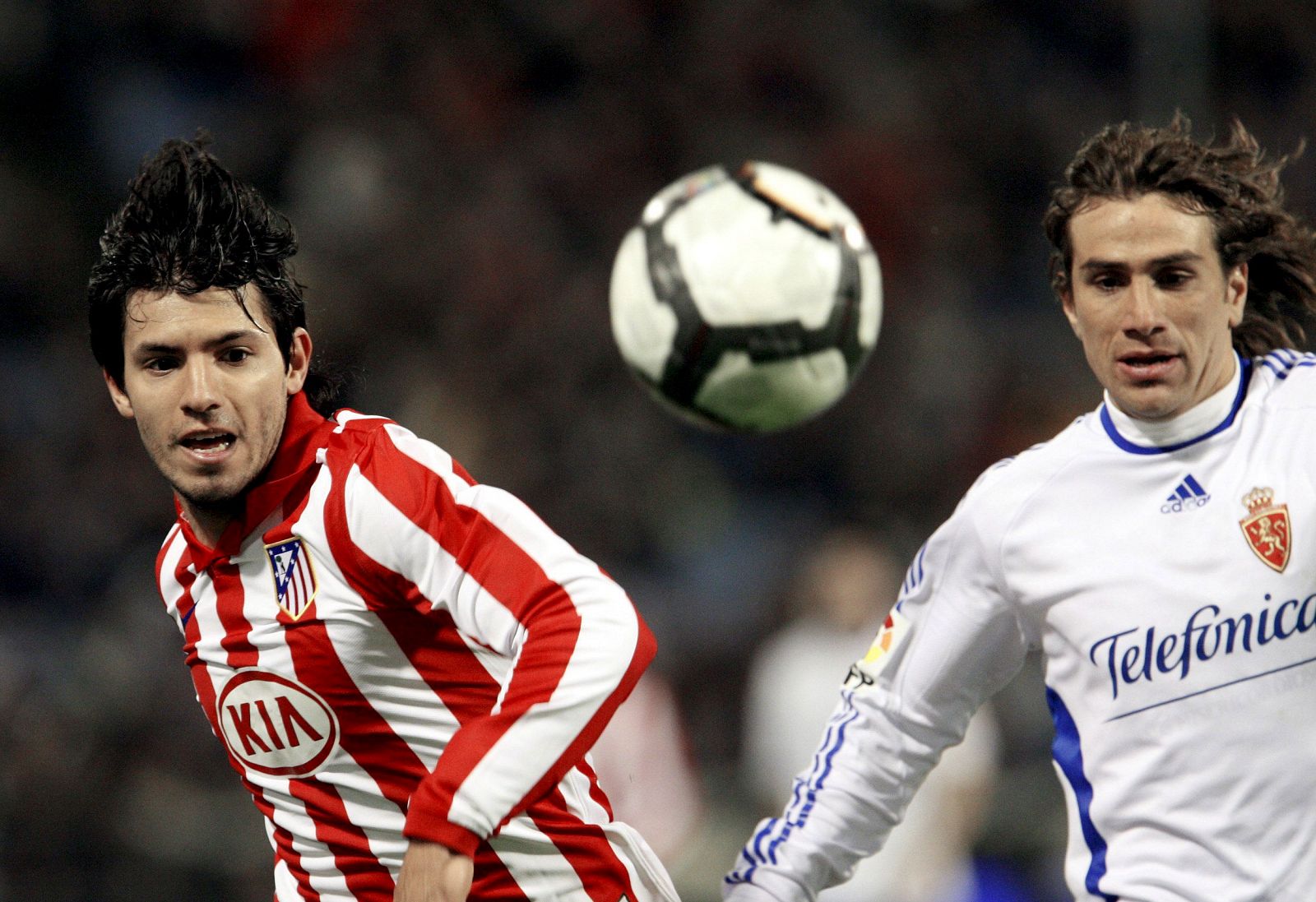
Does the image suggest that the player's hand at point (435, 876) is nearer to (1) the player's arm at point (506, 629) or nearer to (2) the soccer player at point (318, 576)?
(1) the player's arm at point (506, 629)

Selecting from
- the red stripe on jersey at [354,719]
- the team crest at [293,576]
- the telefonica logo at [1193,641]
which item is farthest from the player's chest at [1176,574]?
the team crest at [293,576]

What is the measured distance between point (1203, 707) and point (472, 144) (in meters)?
6.67

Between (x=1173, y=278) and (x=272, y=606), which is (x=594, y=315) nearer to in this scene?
(x=1173, y=278)

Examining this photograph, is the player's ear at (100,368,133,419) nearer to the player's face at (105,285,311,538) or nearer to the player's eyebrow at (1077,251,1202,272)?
the player's face at (105,285,311,538)

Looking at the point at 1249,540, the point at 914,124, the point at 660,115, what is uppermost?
the point at 914,124

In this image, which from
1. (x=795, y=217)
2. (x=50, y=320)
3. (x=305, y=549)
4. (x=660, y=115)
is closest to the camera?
(x=305, y=549)

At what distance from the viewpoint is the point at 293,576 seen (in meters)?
2.76

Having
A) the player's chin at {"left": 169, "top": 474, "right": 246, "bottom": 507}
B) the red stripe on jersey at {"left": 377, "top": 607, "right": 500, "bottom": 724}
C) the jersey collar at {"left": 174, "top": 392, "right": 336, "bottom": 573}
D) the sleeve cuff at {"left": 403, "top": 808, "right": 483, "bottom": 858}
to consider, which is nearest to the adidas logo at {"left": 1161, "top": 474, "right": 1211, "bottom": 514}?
the red stripe on jersey at {"left": 377, "top": 607, "right": 500, "bottom": 724}

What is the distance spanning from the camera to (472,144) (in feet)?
29.2

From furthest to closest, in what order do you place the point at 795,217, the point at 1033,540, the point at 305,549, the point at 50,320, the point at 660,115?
the point at 660,115 < the point at 50,320 < the point at 795,217 < the point at 1033,540 < the point at 305,549

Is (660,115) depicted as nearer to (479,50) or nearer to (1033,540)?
(479,50)

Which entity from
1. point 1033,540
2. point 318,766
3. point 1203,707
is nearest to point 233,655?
point 318,766

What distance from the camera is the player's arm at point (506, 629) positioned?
245 centimetres

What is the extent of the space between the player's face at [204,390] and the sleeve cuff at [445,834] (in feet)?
2.26
